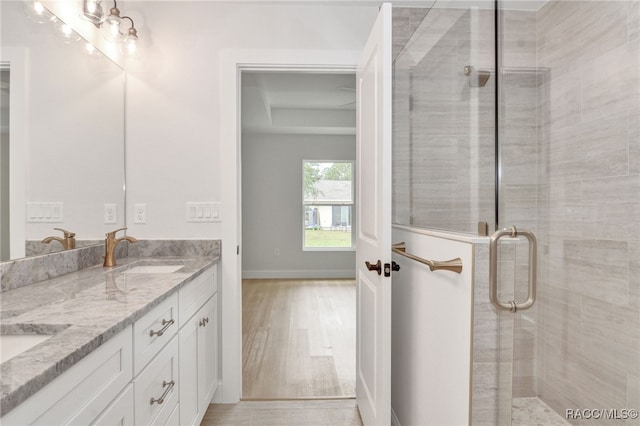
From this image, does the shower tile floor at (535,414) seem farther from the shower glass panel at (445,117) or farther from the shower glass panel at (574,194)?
the shower glass panel at (445,117)

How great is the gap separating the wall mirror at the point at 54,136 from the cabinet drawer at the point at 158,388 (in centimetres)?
72

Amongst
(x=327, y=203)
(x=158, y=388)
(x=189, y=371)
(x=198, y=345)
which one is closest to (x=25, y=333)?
(x=158, y=388)

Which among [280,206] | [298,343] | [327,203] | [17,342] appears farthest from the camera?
[327,203]

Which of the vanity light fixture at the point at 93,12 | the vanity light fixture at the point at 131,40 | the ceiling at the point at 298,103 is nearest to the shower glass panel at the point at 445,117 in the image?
the vanity light fixture at the point at 131,40

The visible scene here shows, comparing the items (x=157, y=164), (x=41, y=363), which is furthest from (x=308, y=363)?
(x=41, y=363)

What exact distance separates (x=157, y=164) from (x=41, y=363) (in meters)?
1.78

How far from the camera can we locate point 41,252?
168 cm

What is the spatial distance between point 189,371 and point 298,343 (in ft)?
5.68

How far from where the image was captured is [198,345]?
193 centimetres

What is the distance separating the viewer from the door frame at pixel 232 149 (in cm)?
237

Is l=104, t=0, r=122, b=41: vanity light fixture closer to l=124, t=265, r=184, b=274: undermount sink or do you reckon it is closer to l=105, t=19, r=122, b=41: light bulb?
l=105, t=19, r=122, b=41: light bulb

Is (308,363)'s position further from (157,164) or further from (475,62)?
(475,62)

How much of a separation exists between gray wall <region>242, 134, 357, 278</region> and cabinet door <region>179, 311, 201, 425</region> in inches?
184

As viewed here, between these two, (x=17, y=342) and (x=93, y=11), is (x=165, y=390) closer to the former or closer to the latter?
(x=17, y=342)
